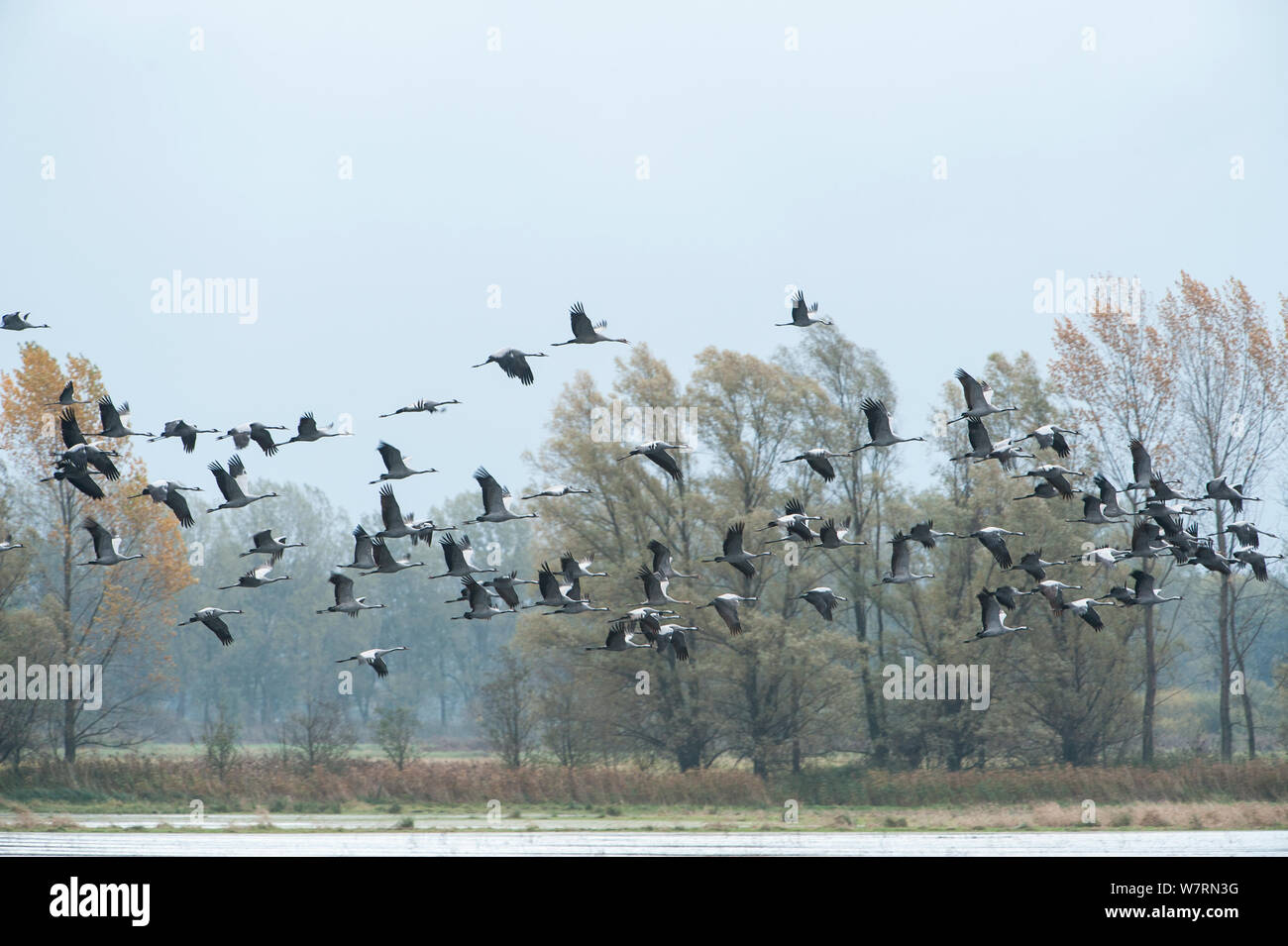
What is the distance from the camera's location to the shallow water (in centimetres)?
2541

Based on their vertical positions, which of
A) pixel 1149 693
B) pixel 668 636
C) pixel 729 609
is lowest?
pixel 1149 693

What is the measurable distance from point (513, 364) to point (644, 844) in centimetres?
971

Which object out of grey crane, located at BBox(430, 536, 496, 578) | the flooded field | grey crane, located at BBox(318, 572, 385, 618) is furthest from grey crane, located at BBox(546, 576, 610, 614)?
the flooded field

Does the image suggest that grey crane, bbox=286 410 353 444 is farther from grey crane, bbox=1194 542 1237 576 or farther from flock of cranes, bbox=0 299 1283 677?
grey crane, bbox=1194 542 1237 576

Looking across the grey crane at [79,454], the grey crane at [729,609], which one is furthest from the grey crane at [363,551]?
the grey crane at [729,609]

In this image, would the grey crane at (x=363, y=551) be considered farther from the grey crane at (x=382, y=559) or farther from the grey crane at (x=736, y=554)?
the grey crane at (x=736, y=554)

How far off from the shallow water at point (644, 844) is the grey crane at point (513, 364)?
8029mm

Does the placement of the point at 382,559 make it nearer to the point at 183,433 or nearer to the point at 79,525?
the point at 183,433

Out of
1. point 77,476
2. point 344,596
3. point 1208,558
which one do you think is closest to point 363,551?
point 344,596

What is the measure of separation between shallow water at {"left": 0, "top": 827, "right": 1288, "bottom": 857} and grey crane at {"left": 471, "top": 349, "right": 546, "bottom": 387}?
803cm

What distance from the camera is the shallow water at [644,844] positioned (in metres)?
25.4

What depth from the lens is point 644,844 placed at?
90.3ft
